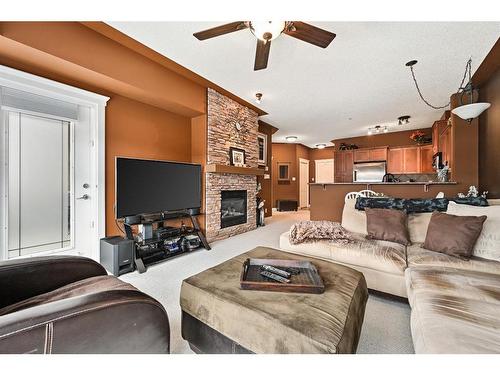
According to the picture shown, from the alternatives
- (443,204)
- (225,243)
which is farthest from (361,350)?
(225,243)

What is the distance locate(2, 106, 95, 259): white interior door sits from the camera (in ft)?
7.54

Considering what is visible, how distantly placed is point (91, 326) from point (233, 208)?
12.6ft

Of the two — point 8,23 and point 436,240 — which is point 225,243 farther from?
point 8,23

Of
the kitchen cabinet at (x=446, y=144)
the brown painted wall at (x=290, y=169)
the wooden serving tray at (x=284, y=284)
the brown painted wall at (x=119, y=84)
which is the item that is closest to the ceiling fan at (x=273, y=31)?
the brown painted wall at (x=119, y=84)

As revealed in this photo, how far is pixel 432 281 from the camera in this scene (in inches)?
54.7

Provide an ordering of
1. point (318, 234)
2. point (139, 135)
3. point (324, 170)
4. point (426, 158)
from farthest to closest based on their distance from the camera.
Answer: point (324, 170)
point (426, 158)
point (139, 135)
point (318, 234)

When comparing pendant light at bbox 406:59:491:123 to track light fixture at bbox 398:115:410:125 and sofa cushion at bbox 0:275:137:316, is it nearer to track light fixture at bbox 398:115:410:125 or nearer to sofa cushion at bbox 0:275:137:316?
track light fixture at bbox 398:115:410:125

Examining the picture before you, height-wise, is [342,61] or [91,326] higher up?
[342,61]

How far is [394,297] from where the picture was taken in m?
1.85

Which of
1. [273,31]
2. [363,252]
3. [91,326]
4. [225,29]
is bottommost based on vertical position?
[363,252]

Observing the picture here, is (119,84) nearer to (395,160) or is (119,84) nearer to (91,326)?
(91,326)

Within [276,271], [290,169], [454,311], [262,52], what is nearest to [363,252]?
[454,311]

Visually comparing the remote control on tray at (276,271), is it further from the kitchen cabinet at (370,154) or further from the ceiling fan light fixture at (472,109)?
the kitchen cabinet at (370,154)
